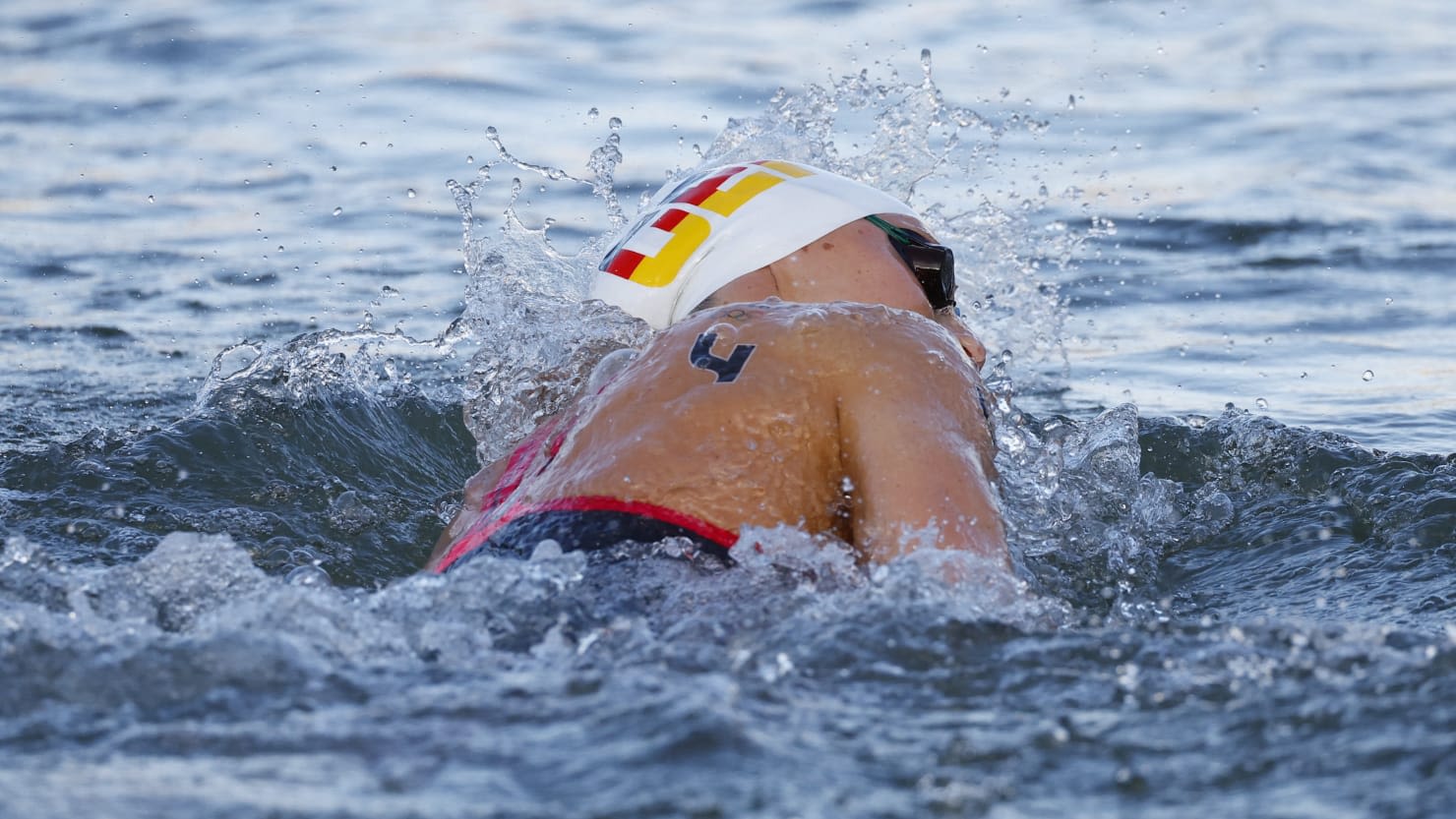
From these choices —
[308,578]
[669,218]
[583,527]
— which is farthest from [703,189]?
[308,578]

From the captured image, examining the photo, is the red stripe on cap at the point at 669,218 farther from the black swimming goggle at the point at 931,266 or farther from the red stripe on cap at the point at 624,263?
the black swimming goggle at the point at 931,266

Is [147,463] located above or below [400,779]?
below

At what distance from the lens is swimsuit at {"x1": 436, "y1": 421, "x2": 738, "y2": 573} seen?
3111mm

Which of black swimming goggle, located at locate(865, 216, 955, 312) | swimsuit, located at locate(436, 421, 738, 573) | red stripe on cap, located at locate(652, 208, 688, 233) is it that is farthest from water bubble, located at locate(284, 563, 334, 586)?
black swimming goggle, located at locate(865, 216, 955, 312)

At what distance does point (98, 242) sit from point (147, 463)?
381 cm

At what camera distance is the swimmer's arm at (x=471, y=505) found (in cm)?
379

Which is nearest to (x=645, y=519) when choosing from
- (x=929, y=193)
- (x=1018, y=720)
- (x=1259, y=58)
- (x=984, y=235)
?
(x=1018, y=720)

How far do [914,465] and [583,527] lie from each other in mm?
→ 635

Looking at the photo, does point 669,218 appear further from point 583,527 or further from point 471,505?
point 583,527

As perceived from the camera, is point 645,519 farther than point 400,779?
Yes

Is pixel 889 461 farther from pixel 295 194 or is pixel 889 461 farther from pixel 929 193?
pixel 295 194

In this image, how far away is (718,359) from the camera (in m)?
3.30

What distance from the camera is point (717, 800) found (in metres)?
2.26

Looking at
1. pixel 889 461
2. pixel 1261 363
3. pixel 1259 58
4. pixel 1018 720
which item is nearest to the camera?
pixel 1018 720
